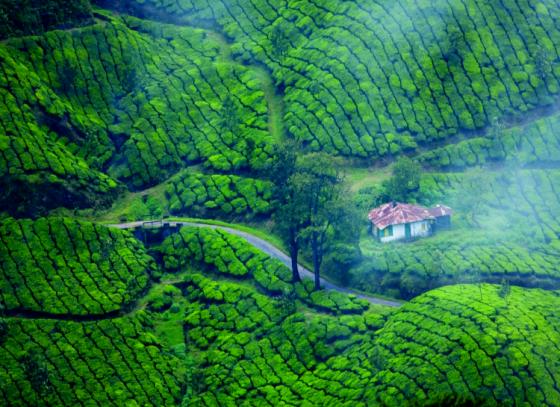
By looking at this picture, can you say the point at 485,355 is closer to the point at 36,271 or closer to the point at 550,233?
the point at 550,233

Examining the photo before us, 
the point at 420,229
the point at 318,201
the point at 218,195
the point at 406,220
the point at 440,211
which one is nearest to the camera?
the point at 318,201

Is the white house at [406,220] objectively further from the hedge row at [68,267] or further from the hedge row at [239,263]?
the hedge row at [68,267]

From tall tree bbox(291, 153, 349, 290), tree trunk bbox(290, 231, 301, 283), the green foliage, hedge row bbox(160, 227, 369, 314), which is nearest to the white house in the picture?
the green foliage

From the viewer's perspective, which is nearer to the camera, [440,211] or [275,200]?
[440,211]

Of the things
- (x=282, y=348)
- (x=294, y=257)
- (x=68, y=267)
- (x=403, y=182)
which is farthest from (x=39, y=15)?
(x=282, y=348)

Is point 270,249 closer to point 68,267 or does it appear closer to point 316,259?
point 316,259

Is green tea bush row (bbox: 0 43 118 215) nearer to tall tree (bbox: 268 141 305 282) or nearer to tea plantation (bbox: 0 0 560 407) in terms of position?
tea plantation (bbox: 0 0 560 407)
